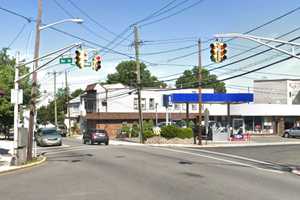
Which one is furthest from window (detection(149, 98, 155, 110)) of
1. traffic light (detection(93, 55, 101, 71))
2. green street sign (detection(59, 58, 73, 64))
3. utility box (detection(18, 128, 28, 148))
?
utility box (detection(18, 128, 28, 148))

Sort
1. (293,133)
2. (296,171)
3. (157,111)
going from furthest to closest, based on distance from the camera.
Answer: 1. (157,111)
2. (293,133)
3. (296,171)

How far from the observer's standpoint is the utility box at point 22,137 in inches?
1038

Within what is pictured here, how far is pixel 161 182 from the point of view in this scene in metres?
17.2

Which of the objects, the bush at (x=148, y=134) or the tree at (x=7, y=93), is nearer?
the tree at (x=7, y=93)

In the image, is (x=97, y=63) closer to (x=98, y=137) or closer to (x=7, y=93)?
(x=98, y=137)

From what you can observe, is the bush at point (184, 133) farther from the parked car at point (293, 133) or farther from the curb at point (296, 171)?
the curb at point (296, 171)

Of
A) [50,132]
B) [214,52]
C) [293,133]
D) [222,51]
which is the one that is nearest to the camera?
[214,52]

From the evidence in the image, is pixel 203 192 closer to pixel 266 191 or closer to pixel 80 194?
pixel 266 191

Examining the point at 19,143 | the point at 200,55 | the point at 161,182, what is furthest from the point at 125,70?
the point at 161,182

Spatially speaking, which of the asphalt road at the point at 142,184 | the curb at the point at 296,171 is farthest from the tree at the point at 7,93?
the curb at the point at 296,171

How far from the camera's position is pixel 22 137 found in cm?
2675

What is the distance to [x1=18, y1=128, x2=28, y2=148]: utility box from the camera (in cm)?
2638

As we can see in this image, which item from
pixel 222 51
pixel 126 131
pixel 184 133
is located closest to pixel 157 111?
pixel 126 131

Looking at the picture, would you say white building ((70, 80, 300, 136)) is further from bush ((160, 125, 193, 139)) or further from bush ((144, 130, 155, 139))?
bush ((144, 130, 155, 139))
